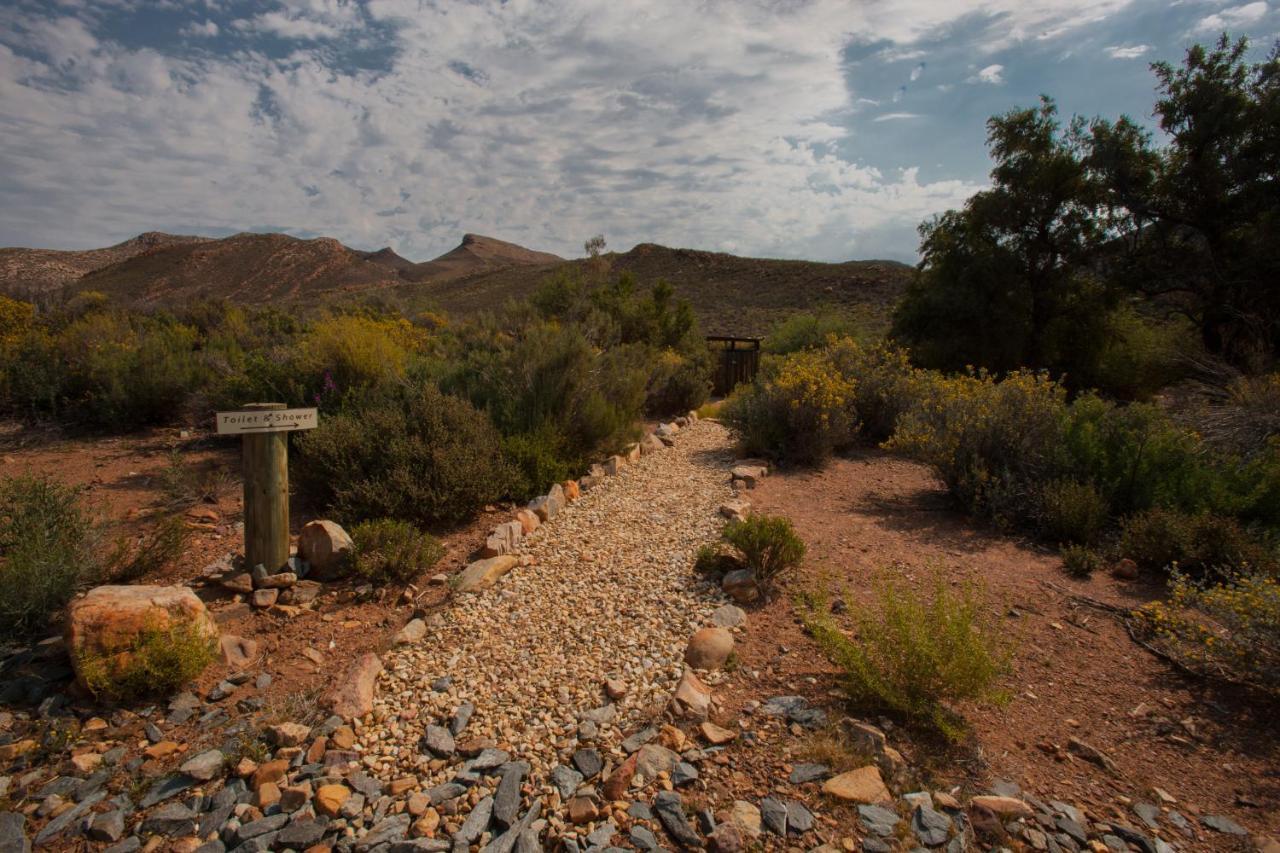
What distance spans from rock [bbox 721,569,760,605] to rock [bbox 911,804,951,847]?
1819mm

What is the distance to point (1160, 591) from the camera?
449cm

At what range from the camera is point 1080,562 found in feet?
15.7

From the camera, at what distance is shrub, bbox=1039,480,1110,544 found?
528 cm

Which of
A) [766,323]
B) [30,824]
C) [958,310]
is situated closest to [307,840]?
[30,824]

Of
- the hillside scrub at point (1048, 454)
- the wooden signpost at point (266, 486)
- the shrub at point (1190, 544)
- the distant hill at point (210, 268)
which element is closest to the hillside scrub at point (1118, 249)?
the hillside scrub at point (1048, 454)

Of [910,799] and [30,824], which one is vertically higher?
[910,799]

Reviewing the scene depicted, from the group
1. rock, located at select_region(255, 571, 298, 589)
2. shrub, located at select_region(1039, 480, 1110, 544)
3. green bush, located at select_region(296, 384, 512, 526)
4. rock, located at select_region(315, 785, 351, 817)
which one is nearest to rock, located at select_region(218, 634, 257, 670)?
rock, located at select_region(255, 571, 298, 589)

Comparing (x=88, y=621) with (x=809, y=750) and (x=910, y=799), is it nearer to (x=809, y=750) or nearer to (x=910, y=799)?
(x=809, y=750)

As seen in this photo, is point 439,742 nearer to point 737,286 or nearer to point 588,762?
point 588,762

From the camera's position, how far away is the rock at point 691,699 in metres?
3.00

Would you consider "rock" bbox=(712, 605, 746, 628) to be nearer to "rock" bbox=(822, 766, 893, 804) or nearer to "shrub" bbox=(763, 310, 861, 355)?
"rock" bbox=(822, 766, 893, 804)

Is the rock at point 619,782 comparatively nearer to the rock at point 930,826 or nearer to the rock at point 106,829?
the rock at point 930,826

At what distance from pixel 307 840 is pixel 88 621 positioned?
1.73 m

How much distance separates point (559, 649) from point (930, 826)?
80.7 inches
